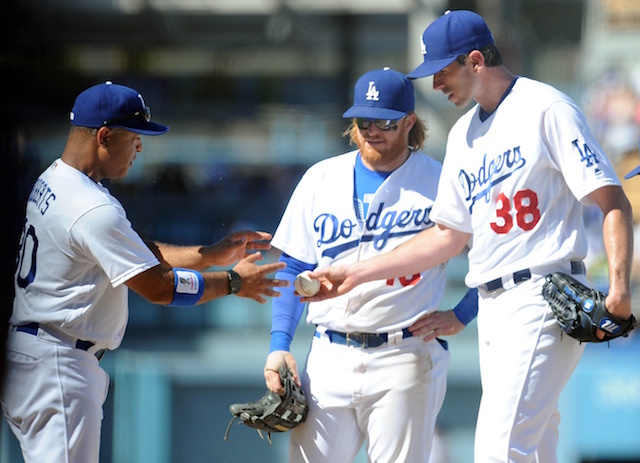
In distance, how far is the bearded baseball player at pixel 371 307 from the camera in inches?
133

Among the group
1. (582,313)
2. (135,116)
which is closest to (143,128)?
(135,116)

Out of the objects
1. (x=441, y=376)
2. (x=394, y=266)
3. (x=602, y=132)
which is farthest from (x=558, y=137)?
(x=602, y=132)

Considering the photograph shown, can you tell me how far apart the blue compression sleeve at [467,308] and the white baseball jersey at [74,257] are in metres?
1.15

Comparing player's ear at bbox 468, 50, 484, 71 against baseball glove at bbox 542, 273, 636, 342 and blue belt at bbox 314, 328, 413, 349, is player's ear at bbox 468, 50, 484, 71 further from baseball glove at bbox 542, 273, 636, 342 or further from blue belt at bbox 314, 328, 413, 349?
blue belt at bbox 314, 328, 413, 349

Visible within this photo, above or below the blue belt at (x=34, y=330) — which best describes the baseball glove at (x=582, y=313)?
above

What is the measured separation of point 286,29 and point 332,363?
9.94 m

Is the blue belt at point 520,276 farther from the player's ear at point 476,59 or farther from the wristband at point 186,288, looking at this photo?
the wristband at point 186,288

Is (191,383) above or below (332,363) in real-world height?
below

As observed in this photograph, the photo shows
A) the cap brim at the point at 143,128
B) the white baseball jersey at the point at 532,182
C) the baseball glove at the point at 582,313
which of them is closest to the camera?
the baseball glove at the point at 582,313

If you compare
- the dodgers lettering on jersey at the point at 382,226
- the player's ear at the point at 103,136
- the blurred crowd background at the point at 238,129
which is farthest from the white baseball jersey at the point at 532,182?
the blurred crowd background at the point at 238,129

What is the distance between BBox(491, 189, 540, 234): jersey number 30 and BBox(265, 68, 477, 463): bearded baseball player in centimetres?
45

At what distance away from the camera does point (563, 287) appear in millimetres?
2967

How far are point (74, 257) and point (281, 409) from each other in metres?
0.90

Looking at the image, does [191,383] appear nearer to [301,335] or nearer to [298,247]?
[301,335]
